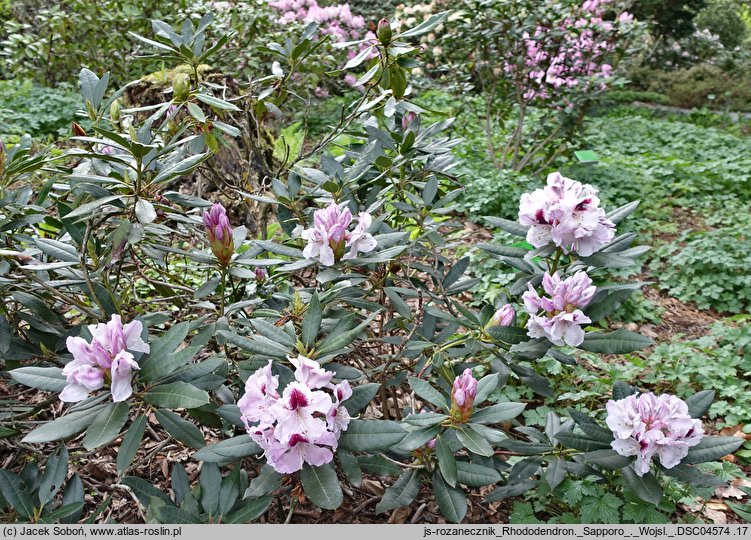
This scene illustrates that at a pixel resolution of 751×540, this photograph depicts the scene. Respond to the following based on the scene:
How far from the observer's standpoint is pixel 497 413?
1340 mm

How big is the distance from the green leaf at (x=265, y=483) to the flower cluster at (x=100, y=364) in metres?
0.33

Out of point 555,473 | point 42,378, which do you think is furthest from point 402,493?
point 42,378

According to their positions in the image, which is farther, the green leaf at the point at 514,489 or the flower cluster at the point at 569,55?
the flower cluster at the point at 569,55

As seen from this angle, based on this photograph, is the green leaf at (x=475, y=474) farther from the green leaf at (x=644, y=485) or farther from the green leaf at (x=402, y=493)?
the green leaf at (x=644, y=485)

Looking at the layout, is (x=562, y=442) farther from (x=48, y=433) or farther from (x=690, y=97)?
(x=690, y=97)

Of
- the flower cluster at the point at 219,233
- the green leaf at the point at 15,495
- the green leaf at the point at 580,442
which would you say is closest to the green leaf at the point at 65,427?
the green leaf at the point at 15,495

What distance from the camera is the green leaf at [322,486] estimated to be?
1168 millimetres

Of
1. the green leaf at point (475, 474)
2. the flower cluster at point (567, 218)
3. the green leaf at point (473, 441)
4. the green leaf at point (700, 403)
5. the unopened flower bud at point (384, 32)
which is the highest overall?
the unopened flower bud at point (384, 32)

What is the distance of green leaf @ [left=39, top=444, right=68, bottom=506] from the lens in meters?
1.38

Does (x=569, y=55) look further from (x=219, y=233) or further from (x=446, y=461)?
(x=446, y=461)

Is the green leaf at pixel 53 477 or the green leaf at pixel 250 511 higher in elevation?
the green leaf at pixel 250 511

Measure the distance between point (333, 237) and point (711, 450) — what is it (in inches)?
41.6

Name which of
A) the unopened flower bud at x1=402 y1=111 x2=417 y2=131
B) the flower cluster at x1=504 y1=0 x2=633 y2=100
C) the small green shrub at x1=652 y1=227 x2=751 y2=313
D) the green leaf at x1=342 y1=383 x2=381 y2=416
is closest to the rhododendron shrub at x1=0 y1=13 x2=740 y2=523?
the green leaf at x1=342 y1=383 x2=381 y2=416

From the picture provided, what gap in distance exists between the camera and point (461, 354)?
1649 mm
